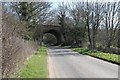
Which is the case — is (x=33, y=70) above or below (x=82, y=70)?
above

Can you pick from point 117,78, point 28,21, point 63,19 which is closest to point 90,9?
point 28,21

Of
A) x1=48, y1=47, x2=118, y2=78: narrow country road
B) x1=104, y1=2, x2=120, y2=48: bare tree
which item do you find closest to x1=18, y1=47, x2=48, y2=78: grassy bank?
x1=48, y1=47, x2=118, y2=78: narrow country road

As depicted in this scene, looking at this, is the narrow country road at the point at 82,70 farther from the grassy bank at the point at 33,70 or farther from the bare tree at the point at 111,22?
the bare tree at the point at 111,22

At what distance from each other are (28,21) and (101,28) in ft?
97.4

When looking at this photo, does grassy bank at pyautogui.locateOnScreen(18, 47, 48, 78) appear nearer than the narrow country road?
Yes

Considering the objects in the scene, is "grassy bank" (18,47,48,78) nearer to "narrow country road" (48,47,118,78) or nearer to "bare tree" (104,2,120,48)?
"narrow country road" (48,47,118,78)

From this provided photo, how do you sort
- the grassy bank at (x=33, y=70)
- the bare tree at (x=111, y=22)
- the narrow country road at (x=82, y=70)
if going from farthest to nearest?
the bare tree at (x=111, y=22) < the narrow country road at (x=82, y=70) < the grassy bank at (x=33, y=70)

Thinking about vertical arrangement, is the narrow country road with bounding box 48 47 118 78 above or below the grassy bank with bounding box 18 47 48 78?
below

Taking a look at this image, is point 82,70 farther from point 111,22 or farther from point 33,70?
point 111,22

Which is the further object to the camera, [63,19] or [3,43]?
[63,19]

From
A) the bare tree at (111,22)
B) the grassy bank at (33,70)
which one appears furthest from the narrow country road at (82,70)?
the bare tree at (111,22)

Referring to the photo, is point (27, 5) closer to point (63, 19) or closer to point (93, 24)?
point (93, 24)

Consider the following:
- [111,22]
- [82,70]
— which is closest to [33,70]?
[82,70]

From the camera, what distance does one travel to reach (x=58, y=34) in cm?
9394
